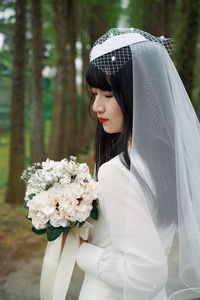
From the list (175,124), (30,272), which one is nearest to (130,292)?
(175,124)

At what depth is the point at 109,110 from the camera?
5.83 ft

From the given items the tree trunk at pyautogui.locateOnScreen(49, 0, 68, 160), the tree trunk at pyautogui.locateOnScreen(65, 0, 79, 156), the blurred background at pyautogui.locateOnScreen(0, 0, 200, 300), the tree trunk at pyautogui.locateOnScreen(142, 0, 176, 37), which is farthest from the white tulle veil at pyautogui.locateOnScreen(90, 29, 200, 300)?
the tree trunk at pyautogui.locateOnScreen(65, 0, 79, 156)

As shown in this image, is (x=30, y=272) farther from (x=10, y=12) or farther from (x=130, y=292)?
(x=10, y=12)

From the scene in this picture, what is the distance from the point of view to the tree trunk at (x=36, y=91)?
317 inches

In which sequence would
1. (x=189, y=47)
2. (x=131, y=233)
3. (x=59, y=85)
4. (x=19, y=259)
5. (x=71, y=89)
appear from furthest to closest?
(x=71, y=89)
(x=59, y=85)
(x=189, y=47)
(x=19, y=259)
(x=131, y=233)

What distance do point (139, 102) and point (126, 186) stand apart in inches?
12.8

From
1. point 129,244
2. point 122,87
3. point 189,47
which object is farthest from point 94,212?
point 189,47

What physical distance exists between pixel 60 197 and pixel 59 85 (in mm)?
7691

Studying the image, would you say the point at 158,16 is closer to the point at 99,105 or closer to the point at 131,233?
the point at 99,105

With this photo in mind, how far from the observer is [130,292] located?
1.69 meters

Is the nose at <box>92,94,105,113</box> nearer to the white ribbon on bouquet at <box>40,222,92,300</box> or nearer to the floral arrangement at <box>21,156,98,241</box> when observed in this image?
the floral arrangement at <box>21,156,98,241</box>

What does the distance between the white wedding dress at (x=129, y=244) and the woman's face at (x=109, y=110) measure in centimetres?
17

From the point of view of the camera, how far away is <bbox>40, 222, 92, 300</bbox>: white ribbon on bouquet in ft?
6.25

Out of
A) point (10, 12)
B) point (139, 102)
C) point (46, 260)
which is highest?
point (10, 12)
